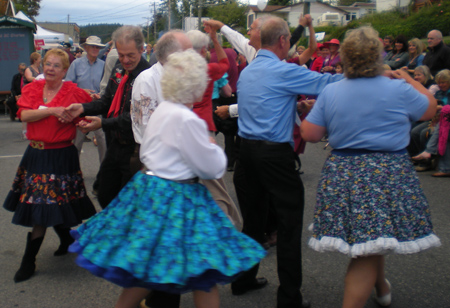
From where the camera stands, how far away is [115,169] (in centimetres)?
386

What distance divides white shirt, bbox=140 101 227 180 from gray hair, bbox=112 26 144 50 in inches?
45.9

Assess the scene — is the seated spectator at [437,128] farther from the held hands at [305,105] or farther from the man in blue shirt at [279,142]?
the man in blue shirt at [279,142]

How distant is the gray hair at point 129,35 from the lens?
12.1 ft

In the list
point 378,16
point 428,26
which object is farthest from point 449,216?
point 378,16

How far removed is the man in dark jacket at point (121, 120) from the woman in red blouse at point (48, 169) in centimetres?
22

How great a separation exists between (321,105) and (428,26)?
76.2 feet

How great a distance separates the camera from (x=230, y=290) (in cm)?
381

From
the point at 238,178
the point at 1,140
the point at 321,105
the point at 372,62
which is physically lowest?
the point at 1,140

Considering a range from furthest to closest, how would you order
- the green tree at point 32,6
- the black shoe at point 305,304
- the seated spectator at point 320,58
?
the green tree at point 32,6, the seated spectator at point 320,58, the black shoe at point 305,304

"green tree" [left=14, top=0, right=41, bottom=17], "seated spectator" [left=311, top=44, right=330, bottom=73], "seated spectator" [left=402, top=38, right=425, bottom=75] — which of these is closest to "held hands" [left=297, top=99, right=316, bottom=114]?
"seated spectator" [left=402, top=38, right=425, bottom=75]

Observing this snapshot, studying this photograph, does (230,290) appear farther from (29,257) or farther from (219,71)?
(219,71)

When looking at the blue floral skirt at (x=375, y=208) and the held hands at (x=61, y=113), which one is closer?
the blue floral skirt at (x=375, y=208)

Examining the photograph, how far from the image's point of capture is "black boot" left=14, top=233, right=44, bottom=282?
3.99 meters

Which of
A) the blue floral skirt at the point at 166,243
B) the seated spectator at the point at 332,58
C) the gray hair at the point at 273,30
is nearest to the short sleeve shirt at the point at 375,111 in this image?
the gray hair at the point at 273,30
